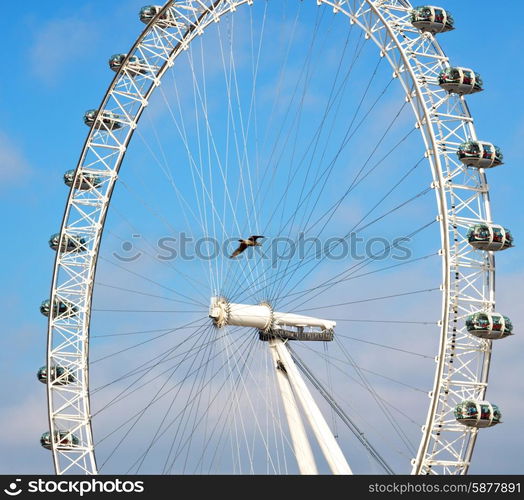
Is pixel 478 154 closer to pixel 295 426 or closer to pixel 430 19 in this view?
pixel 430 19

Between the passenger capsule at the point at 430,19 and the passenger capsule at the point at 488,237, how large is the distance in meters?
8.22

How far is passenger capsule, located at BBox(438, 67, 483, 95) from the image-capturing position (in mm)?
52938

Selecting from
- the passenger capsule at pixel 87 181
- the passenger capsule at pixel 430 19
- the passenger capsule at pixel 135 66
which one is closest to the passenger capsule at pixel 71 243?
the passenger capsule at pixel 87 181

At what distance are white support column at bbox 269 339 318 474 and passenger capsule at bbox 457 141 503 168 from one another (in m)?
9.98

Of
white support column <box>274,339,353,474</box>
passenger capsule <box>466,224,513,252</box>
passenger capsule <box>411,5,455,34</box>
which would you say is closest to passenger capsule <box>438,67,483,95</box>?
passenger capsule <box>411,5,455,34</box>

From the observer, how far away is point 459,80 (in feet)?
174

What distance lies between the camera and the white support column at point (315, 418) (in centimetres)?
5177

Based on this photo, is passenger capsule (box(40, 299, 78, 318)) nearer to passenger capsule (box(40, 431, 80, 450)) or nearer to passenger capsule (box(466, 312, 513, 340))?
passenger capsule (box(40, 431, 80, 450))

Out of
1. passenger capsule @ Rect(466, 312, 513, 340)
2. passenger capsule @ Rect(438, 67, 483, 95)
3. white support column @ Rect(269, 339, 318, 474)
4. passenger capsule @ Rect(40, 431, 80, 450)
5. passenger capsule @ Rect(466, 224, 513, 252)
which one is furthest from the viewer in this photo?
passenger capsule @ Rect(40, 431, 80, 450)

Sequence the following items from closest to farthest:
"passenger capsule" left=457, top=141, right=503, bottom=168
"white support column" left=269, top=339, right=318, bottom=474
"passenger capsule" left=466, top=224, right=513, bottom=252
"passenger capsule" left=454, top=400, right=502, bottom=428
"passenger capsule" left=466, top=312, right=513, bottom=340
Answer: "passenger capsule" left=454, top=400, right=502, bottom=428
"passenger capsule" left=466, top=312, right=513, bottom=340
"passenger capsule" left=466, top=224, right=513, bottom=252
"passenger capsule" left=457, top=141, right=503, bottom=168
"white support column" left=269, top=339, right=318, bottom=474

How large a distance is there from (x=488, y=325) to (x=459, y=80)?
30.2 feet
